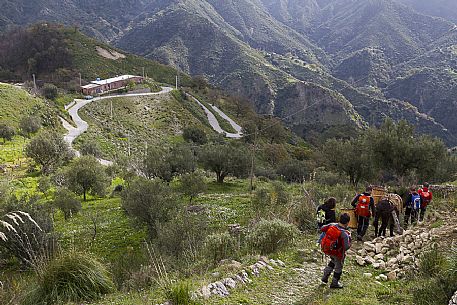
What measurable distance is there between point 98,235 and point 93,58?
101254mm

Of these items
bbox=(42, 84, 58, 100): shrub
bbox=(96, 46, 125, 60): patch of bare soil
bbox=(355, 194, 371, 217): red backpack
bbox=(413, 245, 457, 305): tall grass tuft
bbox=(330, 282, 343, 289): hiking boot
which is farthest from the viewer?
bbox=(96, 46, 125, 60): patch of bare soil

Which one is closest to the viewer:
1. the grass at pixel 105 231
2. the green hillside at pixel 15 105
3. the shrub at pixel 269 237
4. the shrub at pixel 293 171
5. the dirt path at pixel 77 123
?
the shrub at pixel 269 237

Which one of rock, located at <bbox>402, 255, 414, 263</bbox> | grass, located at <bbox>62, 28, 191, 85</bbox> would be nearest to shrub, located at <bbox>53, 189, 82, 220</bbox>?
rock, located at <bbox>402, 255, 414, 263</bbox>

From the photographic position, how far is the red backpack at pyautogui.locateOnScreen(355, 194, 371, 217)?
11078 mm

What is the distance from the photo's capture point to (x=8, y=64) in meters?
113

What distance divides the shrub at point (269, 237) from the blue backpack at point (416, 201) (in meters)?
5.11

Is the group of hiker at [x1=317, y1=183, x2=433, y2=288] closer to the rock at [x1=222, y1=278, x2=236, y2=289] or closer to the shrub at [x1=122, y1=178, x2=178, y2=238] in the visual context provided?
the rock at [x1=222, y1=278, x2=236, y2=289]

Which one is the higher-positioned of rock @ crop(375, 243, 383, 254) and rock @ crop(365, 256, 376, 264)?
rock @ crop(375, 243, 383, 254)

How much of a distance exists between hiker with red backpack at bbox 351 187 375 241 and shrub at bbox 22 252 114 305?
786 cm

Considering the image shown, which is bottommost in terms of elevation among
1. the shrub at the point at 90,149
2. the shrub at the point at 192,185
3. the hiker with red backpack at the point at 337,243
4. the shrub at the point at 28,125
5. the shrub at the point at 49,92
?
the shrub at the point at 192,185

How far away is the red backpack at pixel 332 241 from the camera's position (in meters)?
7.36

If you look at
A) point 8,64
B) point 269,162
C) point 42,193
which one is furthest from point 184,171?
point 8,64

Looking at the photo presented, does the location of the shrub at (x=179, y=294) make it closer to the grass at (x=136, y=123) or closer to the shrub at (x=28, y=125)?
the grass at (x=136, y=123)

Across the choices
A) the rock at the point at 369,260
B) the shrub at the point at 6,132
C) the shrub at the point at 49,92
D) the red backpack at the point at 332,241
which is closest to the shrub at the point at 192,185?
the rock at the point at 369,260
